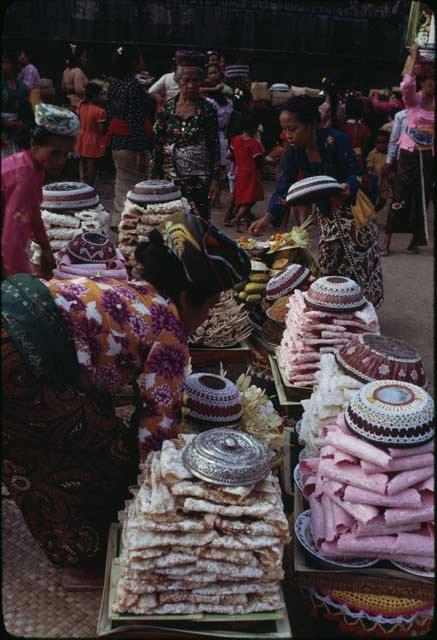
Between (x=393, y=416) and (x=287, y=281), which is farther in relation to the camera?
(x=287, y=281)

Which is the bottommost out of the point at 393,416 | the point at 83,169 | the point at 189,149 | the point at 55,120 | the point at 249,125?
the point at 393,416

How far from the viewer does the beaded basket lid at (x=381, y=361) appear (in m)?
2.67

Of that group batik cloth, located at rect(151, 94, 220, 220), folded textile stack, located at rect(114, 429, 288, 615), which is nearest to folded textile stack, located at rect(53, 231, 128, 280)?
folded textile stack, located at rect(114, 429, 288, 615)

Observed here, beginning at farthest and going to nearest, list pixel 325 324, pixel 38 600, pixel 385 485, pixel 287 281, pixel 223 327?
pixel 287 281 < pixel 223 327 < pixel 325 324 < pixel 38 600 < pixel 385 485

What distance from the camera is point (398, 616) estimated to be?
2215 mm

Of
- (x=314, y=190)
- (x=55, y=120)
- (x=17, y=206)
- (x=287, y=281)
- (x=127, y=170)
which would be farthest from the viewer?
(x=127, y=170)

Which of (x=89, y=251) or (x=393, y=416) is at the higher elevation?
(x=89, y=251)

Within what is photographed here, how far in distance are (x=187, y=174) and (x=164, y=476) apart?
13.3 ft

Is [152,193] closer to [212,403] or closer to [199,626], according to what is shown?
[212,403]

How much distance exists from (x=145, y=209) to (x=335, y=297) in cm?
173

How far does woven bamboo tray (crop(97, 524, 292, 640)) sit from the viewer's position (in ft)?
6.32

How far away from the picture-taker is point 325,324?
3408 millimetres

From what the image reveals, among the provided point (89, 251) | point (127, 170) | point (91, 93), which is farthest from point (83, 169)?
point (89, 251)

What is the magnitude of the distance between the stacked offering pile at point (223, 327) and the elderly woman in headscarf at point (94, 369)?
1.64 meters
